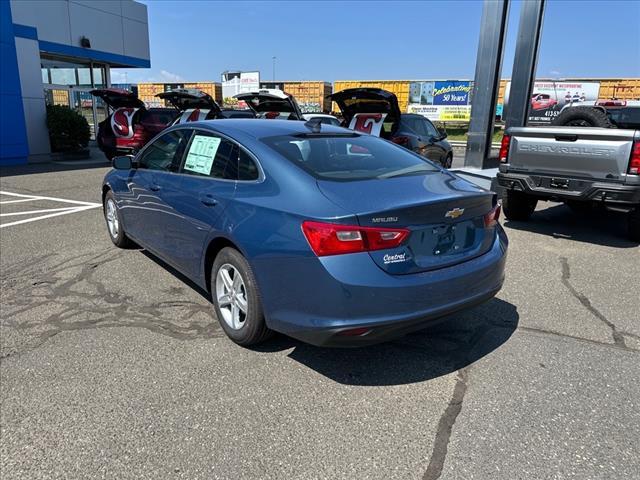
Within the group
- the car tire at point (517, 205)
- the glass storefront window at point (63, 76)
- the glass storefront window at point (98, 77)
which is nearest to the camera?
the car tire at point (517, 205)

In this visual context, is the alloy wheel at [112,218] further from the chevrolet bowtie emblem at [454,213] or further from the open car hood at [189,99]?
the open car hood at [189,99]

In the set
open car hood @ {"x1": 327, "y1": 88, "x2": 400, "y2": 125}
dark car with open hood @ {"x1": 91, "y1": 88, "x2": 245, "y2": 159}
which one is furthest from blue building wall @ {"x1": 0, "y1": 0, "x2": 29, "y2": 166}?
open car hood @ {"x1": 327, "y1": 88, "x2": 400, "y2": 125}

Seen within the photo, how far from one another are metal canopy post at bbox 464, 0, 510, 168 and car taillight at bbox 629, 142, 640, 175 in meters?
4.42

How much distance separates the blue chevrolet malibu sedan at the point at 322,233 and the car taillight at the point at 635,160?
328cm

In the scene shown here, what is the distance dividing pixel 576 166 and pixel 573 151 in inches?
7.6

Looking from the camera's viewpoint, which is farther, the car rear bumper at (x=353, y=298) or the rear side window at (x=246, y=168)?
the rear side window at (x=246, y=168)

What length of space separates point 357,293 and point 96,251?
4.19m

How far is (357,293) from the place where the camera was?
8.72 feet

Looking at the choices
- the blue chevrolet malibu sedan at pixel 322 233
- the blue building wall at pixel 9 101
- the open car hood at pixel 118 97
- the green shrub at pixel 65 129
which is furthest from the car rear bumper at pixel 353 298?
the green shrub at pixel 65 129

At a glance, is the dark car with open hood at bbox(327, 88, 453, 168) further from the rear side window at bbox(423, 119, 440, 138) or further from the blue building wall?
the blue building wall

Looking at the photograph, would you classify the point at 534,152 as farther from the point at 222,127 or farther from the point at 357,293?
the point at 357,293

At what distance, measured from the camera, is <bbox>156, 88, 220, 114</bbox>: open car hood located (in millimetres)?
12836

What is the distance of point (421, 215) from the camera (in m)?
2.85

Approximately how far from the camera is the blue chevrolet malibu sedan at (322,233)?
2.70 metres
